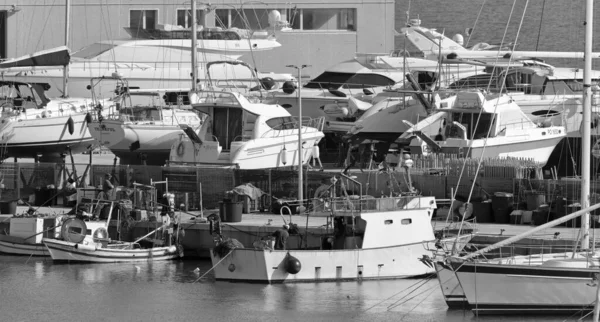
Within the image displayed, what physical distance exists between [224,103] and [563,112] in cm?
964

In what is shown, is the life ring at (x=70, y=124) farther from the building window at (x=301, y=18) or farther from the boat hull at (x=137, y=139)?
the building window at (x=301, y=18)

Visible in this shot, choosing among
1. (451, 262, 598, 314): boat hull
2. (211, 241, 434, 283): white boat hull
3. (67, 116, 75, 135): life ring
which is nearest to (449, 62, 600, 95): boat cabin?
(67, 116, 75, 135): life ring

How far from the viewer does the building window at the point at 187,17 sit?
5078cm

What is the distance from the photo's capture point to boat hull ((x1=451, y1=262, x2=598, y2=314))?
2373cm

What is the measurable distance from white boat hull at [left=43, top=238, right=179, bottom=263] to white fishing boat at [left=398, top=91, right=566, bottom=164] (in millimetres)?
8733

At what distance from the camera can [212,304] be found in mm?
26109

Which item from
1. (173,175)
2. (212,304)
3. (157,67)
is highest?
(157,67)

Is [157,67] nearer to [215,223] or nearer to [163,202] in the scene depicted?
[163,202]

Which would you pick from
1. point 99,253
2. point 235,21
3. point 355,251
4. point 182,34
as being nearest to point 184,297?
point 355,251

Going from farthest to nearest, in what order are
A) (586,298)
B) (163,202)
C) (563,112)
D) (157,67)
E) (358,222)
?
(157,67) < (563,112) < (163,202) < (358,222) < (586,298)

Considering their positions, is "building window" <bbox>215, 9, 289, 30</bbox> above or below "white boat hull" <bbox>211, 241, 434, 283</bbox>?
above

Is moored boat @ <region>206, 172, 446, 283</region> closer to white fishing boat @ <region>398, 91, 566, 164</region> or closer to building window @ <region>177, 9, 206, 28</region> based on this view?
white fishing boat @ <region>398, 91, 566, 164</region>

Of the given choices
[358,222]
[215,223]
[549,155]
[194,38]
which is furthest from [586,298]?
[194,38]

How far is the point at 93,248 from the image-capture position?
30.5 meters
